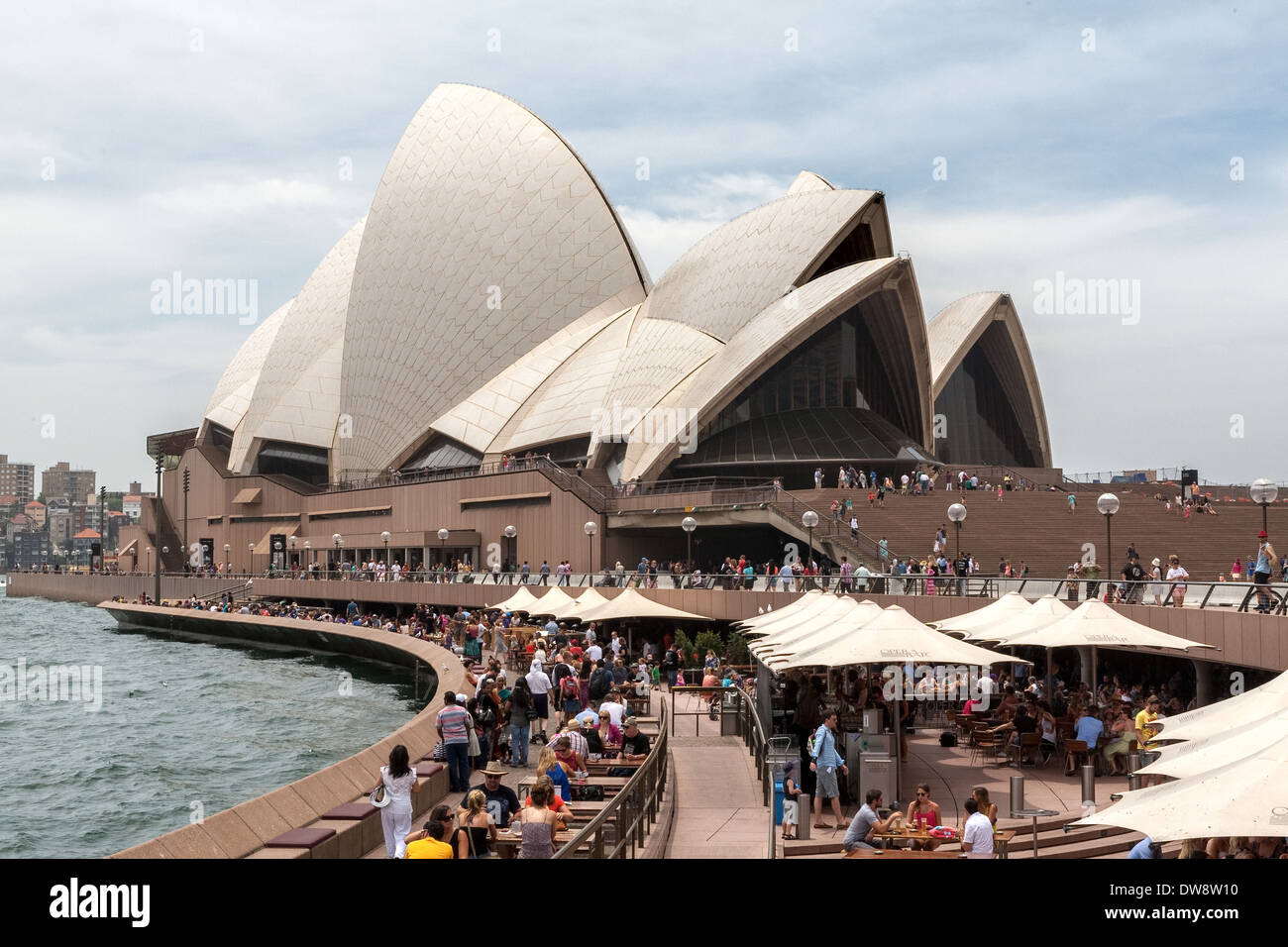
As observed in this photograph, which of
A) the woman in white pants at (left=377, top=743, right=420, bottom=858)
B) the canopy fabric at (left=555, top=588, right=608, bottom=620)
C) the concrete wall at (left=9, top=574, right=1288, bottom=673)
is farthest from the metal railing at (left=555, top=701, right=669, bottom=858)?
the canopy fabric at (left=555, top=588, right=608, bottom=620)

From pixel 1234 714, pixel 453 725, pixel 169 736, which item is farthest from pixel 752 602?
pixel 1234 714

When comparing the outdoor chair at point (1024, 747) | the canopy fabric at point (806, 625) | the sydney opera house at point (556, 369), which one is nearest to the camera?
the outdoor chair at point (1024, 747)

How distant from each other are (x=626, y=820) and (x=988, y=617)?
8.00 metres

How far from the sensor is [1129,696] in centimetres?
1647

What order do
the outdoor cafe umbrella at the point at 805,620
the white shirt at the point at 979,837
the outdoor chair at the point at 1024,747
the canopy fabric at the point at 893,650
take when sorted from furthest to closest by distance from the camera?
the outdoor cafe umbrella at the point at 805,620, the outdoor chair at the point at 1024,747, the canopy fabric at the point at 893,650, the white shirt at the point at 979,837

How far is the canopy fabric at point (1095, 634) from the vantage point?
515 inches

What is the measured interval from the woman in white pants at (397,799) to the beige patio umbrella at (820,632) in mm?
4436

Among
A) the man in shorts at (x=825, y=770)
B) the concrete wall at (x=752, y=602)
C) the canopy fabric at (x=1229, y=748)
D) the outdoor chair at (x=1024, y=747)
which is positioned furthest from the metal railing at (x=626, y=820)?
the concrete wall at (x=752, y=602)

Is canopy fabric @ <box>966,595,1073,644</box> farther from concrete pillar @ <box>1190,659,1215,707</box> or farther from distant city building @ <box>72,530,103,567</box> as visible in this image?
distant city building @ <box>72,530,103,567</box>

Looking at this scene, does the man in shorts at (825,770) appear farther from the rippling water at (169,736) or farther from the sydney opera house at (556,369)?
the sydney opera house at (556,369)

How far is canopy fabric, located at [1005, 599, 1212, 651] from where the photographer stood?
13.1 meters

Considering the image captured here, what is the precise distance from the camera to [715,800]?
11.9 meters

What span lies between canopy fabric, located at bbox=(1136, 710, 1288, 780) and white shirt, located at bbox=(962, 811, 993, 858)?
1.33 m

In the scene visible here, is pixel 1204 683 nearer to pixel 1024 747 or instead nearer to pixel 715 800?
pixel 1024 747
